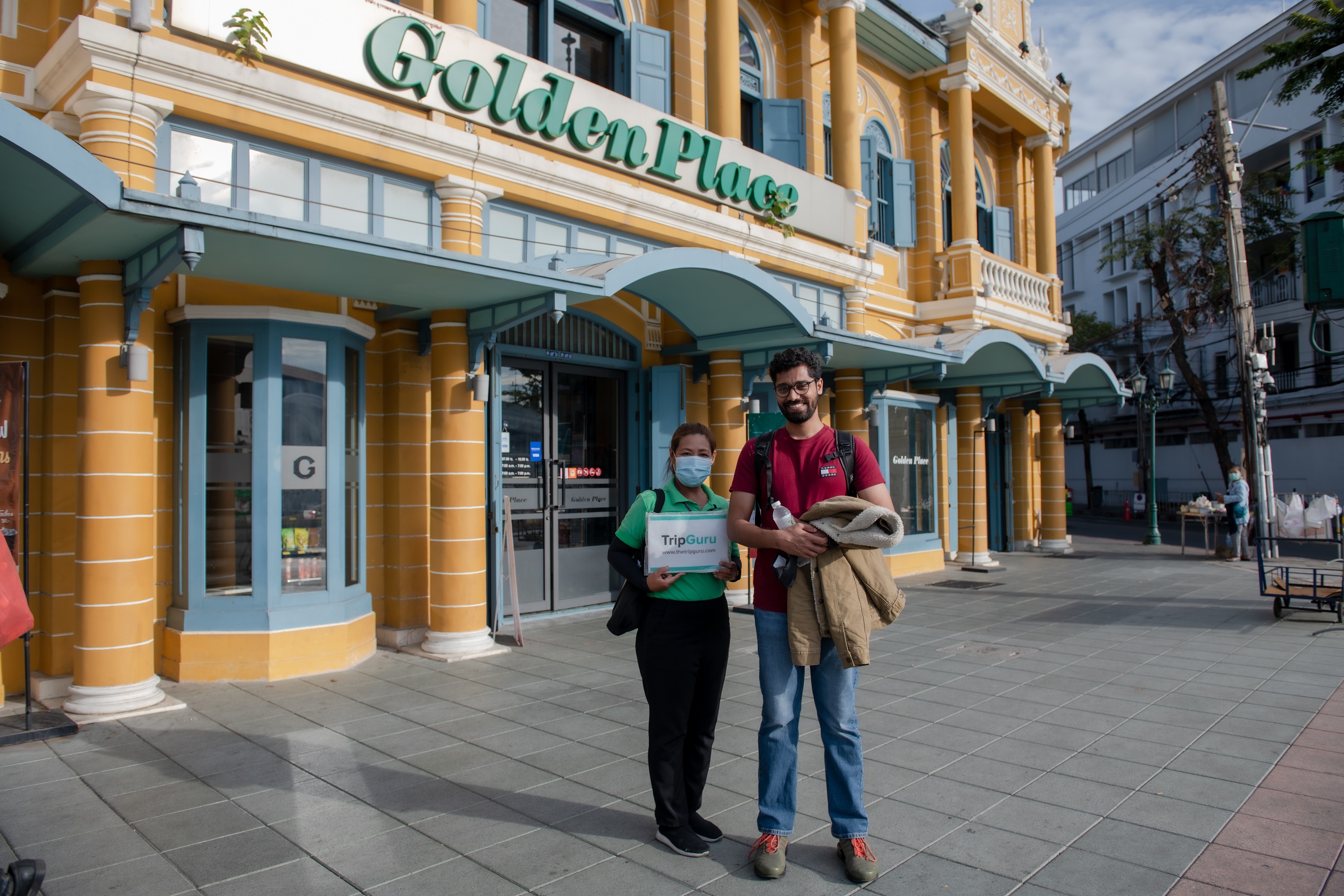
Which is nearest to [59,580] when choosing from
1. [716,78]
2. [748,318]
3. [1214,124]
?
[748,318]

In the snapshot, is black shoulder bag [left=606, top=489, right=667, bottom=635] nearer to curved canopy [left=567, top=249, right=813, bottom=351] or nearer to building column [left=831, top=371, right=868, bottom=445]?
curved canopy [left=567, top=249, right=813, bottom=351]

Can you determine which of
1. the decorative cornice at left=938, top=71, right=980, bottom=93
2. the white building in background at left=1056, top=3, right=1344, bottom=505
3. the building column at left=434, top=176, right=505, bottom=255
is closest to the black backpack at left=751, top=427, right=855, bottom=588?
the building column at left=434, top=176, right=505, bottom=255

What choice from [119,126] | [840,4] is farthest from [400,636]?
[840,4]

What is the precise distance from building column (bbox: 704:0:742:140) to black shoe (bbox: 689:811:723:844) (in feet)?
27.8

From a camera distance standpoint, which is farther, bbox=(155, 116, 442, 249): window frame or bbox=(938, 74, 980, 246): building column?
bbox=(938, 74, 980, 246): building column

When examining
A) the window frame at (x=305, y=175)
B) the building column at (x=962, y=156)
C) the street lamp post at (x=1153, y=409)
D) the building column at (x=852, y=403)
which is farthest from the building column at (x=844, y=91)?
the street lamp post at (x=1153, y=409)

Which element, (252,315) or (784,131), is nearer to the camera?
(252,315)

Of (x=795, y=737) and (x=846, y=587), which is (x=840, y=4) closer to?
(x=846, y=587)

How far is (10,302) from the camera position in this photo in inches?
244

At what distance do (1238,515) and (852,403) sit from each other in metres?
8.75

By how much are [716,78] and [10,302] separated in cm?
752

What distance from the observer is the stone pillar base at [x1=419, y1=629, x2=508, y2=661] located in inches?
302

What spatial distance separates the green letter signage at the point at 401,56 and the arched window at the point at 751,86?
5.52m

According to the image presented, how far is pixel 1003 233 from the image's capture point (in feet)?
57.6
